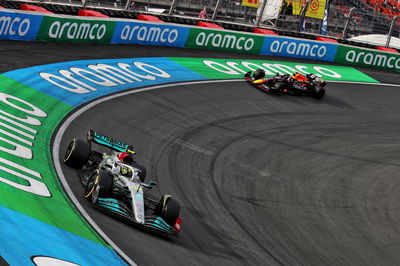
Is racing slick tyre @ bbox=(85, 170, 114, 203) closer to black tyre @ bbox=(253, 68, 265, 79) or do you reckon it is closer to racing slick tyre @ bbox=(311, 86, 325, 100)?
black tyre @ bbox=(253, 68, 265, 79)

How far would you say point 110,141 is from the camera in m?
14.2

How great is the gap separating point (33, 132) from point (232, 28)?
17168mm

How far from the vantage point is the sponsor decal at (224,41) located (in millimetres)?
28828

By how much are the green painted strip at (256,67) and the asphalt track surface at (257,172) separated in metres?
1.24

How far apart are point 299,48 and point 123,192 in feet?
69.6

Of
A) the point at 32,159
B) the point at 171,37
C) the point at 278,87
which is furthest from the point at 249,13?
the point at 32,159

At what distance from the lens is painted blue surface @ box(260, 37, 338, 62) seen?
30.9m

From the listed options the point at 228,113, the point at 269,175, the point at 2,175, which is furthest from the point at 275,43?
the point at 2,175

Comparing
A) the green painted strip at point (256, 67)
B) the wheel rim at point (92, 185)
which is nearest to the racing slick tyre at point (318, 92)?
the green painted strip at point (256, 67)

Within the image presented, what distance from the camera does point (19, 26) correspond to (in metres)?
22.8

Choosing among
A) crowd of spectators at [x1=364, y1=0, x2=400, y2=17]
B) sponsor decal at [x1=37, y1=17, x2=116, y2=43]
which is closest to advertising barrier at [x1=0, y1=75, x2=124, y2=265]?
sponsor decal at [x1=37, y1=17, x2=116, y2=43]

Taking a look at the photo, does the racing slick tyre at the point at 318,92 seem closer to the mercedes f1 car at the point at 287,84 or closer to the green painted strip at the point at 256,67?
the mercedes f1 car at the point at 287,84

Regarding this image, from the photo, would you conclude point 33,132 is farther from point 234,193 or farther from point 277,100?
point 277,100

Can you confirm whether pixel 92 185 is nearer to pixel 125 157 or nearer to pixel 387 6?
pixel 125 157
